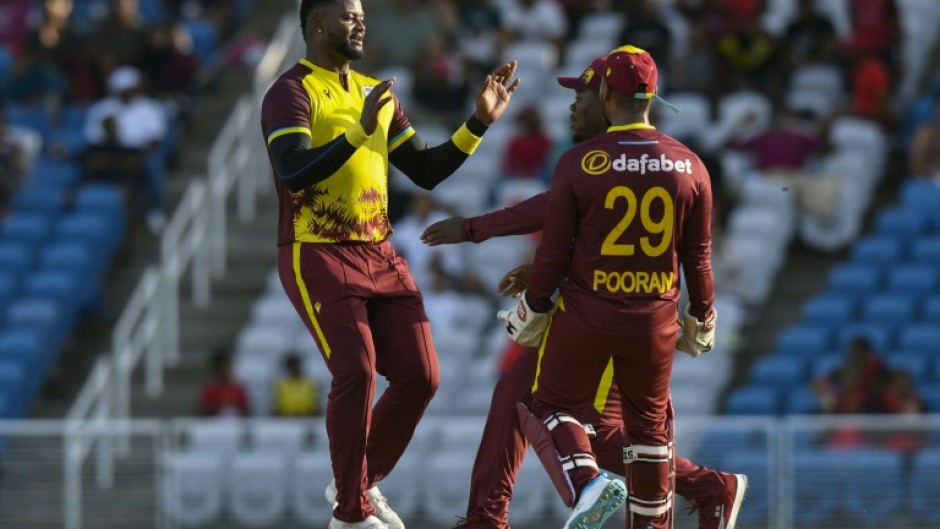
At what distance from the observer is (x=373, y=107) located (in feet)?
28.4

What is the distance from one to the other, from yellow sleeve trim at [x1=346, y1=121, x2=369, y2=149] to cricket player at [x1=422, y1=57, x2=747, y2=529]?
2.31ft

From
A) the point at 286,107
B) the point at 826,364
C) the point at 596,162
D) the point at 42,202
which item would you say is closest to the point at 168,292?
the point at 42,202

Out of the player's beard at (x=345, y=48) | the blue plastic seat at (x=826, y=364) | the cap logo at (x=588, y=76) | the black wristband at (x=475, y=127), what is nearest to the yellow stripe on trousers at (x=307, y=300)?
the player's beard at (x=345, y=48)

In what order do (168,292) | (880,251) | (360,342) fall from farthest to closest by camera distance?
A: (168,292)
(880,251)
(360,342)

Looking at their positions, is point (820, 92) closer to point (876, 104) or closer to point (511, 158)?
point (876, 104)

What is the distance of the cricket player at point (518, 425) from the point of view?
918 centimetres

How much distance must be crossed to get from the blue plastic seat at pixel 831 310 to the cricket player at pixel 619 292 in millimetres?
7694

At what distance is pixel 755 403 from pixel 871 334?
44.5 inches

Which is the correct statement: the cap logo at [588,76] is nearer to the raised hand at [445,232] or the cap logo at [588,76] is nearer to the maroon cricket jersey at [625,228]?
the maroon cricket jersey at [625,228]

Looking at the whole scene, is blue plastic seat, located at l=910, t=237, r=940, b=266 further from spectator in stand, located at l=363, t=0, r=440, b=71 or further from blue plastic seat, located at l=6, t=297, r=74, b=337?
blue plastic seat, located at l=6, t=297, r=74, b=337

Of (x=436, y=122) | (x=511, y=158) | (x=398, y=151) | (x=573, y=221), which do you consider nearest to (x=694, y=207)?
(x=573, y=221)

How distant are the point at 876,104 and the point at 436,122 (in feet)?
13.6

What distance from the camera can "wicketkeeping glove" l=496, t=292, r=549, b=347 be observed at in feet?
29.4

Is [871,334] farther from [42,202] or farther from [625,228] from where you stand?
[625,228]
